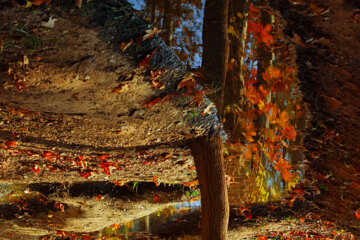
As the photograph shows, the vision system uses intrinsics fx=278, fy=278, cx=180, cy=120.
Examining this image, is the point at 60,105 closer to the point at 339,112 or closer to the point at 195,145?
the point at 195,145

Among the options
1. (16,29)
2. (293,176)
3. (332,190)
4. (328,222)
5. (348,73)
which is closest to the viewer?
(16,29)

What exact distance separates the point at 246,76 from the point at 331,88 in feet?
7.54

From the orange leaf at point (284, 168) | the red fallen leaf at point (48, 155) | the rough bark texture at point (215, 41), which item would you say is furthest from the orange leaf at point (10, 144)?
the orange leaf at point (284, 168)

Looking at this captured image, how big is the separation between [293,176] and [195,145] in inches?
153

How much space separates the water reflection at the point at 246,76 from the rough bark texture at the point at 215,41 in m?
0.48

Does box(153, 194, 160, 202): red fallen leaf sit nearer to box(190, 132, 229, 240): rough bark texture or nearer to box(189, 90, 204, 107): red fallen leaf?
box(190, 132, 229, 240): rough bark texture

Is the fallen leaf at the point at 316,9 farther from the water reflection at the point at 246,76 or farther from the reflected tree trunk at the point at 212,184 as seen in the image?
the water reflection at the point at 246,76

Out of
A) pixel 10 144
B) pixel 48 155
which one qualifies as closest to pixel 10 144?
pixel 10 144

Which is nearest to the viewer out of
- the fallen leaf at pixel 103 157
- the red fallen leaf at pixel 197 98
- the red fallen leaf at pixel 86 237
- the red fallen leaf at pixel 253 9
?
the red fallen leaf at pixel 197 98

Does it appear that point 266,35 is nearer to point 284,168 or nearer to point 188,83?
point 284,168

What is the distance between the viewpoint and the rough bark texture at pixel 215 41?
2.69 metres

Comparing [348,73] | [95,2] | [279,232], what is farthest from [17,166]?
[279,232]

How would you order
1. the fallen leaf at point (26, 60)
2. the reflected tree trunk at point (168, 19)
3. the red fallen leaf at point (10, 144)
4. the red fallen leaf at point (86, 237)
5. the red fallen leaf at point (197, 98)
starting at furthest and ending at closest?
the red fallen leaf at point (86, 237) < the reflected tree trunk at point (168, 19) < the red fallen leaf at point (10, 144) < the red fallen leaf at point (197, 98) < the fallen leaf at point (26, 60)

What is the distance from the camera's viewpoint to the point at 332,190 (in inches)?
101
